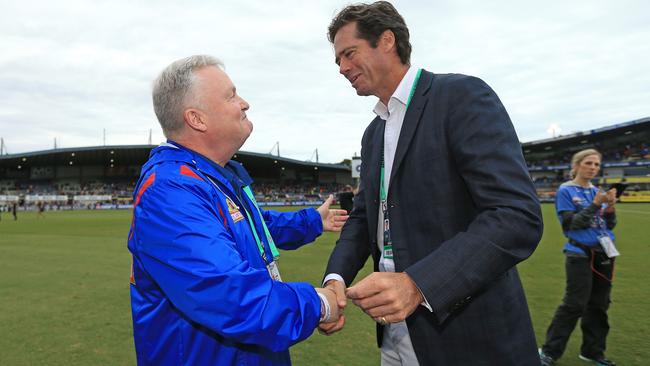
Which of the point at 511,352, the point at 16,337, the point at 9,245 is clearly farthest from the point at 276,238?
the point at 9,245

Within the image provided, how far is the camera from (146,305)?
5.73 ft

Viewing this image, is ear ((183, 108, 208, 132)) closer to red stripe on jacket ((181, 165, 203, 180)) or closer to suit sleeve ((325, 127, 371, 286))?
red stripe on jacket ((181, 165, 203, 180))

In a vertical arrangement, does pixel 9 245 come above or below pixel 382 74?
below

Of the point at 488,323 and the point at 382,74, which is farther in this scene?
the point at 382,74

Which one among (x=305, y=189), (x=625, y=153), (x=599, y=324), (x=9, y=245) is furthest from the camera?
(x=305, y=189)

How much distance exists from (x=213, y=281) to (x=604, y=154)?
7583 centimetres

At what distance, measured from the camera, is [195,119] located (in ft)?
6.50

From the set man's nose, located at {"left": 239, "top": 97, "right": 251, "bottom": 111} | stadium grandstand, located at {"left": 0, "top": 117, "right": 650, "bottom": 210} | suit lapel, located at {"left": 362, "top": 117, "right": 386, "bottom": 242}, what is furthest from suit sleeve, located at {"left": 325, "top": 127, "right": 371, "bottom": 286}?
stadium grandstand, located at {"left": 0, "top": 117, "right": 650, "bottom": 210}

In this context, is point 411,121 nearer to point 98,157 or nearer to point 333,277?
point 333,277

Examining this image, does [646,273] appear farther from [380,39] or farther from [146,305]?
[146,305]

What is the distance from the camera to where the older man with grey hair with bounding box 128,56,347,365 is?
137cm

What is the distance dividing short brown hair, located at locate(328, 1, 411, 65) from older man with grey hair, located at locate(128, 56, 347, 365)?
690 millimetres

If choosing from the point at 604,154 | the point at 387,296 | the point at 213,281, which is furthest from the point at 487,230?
the point at 604,154

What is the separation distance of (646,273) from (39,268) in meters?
13.0
